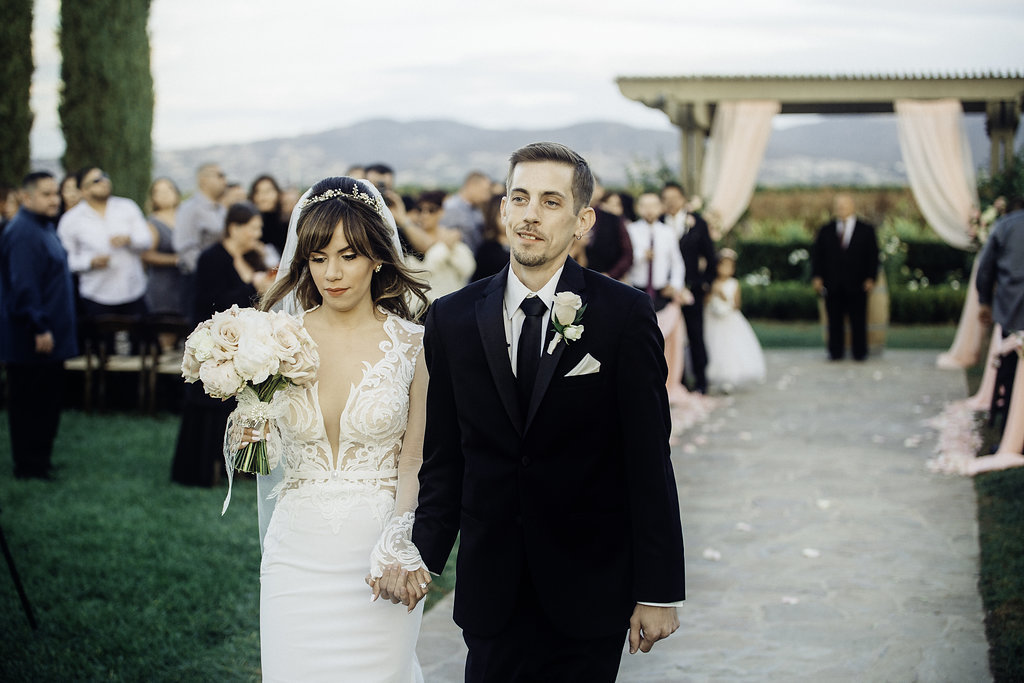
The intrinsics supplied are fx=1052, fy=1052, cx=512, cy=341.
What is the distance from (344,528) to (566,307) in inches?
43.0

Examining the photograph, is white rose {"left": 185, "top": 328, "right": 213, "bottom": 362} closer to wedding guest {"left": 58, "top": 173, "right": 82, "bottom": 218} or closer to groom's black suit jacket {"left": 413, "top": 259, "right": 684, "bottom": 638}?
groom's black suit jacket {"left": 413, "top": 259, "right": 684, "bottom": 638}

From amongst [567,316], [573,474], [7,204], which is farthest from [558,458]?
[7,204]

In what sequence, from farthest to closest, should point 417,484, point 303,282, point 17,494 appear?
point 17,494
point 303,282
point 417,484

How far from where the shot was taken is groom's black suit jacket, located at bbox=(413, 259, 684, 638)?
105 inches

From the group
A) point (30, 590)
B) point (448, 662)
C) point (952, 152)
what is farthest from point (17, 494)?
point (952, 152)

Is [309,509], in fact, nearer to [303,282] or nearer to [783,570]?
[303,282]

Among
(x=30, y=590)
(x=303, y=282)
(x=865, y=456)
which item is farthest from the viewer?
(x=865, y=456)

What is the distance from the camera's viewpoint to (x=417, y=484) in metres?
3.20

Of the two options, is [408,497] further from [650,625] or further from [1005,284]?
[1005,284]

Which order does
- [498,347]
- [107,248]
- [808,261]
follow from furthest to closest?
[808,261], [107,248], [498,347]

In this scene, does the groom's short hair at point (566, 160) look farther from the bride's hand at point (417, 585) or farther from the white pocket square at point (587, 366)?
the bride's hand at point (417, 585)

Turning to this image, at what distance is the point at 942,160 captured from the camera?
17.2 m

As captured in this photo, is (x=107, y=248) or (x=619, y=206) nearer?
(x=107, y=248)

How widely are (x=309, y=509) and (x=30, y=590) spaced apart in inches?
118
